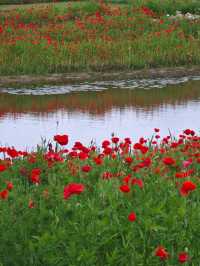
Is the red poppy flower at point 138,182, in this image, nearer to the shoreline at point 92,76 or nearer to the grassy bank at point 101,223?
the grassy bank at point 101,223

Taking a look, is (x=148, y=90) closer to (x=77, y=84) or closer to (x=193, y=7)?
(x=77, y=84)

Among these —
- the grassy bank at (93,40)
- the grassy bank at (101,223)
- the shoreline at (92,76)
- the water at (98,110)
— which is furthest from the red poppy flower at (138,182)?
the grassy bank at (93,40)

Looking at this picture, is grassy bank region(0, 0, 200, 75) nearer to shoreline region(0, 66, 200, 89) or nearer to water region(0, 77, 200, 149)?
shoreline region(0, 66, 200, 89)

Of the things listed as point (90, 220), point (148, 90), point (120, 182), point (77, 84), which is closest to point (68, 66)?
point (77, 84)

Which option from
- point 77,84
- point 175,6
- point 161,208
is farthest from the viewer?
point 175,6

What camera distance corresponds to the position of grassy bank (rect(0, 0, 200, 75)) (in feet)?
54.6

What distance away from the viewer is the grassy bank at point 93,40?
16.7 metres

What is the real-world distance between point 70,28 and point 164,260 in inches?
587

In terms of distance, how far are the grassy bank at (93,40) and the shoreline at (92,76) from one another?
0.24m

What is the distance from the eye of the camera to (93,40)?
18.0 metres

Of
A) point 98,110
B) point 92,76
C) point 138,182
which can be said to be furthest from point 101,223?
point 92,76

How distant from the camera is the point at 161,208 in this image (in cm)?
541

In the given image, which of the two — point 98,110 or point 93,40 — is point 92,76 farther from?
point 98,110

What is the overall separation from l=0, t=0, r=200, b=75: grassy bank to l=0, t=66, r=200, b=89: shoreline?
0.80ft
